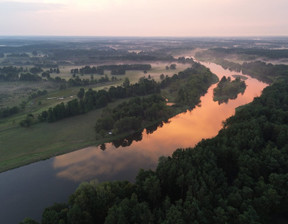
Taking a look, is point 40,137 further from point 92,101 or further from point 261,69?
point 261,69

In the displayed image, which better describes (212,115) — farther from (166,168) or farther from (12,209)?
(12,209)

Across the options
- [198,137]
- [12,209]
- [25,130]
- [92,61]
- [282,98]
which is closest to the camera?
[12,209]

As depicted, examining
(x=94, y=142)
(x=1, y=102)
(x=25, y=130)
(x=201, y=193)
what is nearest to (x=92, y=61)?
(x=1, y=102)

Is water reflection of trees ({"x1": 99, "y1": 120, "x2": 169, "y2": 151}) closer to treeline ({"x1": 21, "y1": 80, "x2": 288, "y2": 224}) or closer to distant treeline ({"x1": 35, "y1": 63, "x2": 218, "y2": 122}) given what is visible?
treeline ({"x1": 21, "y1": 80, "x2": 288, "y2": 224})

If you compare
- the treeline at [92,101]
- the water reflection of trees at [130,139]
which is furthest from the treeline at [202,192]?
the treeline at [92,101]

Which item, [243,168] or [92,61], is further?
[92,61]

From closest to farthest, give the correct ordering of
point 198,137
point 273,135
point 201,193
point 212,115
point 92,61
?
point 201,193 → point 273,135 → point 198,137 → point 212,115 → point 92,61

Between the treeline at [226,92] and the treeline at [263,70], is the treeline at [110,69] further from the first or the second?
the treeline at [226,92]
